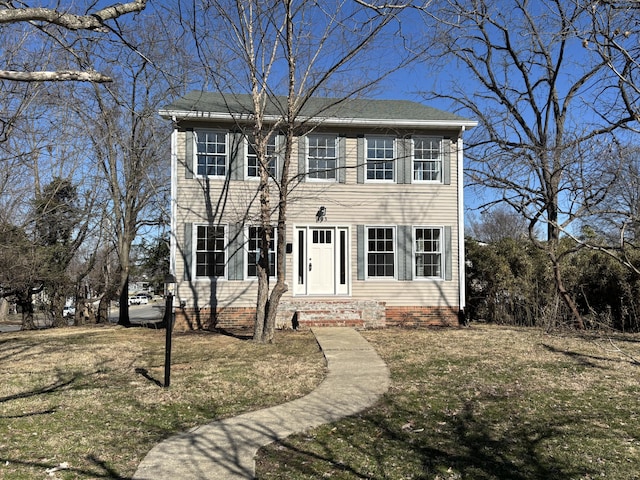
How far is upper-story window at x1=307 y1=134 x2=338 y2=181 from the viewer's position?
13398 mm

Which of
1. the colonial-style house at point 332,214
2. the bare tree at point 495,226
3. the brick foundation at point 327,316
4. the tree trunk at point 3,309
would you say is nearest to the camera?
the brick foundation at point 327,316

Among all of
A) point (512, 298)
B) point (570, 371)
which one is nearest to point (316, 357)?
point (570, 371)

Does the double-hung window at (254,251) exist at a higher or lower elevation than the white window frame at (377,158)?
lower

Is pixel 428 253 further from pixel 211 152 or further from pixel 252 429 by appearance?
pixel 252 429

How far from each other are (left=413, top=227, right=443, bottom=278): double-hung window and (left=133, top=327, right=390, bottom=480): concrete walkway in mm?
6114

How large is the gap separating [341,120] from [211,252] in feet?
16.8

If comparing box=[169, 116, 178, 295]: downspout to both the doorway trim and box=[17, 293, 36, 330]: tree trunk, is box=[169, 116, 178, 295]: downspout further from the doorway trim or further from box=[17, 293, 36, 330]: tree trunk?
box=[17, 293, 36, 330]: tree trunk

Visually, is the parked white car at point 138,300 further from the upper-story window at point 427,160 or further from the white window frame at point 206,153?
the upper-story window at point 427,160

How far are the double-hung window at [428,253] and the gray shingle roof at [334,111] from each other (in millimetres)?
3154

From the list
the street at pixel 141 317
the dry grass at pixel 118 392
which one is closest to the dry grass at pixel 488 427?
the dry grass at pixel 118 392

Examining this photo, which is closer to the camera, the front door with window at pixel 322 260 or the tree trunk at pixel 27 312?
the front door with window at pixel 322 260

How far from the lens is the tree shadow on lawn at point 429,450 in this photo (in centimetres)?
372

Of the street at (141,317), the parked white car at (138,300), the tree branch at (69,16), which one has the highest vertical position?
the tree branch at (69,16)

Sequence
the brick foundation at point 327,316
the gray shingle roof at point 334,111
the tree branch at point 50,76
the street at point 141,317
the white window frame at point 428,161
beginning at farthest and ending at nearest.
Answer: the street at point 141,317
the white window frame at point 428,161
the gray shingle roof at point 334,111
the brick foundation at point 327,316
the tree branch at point 50,76
